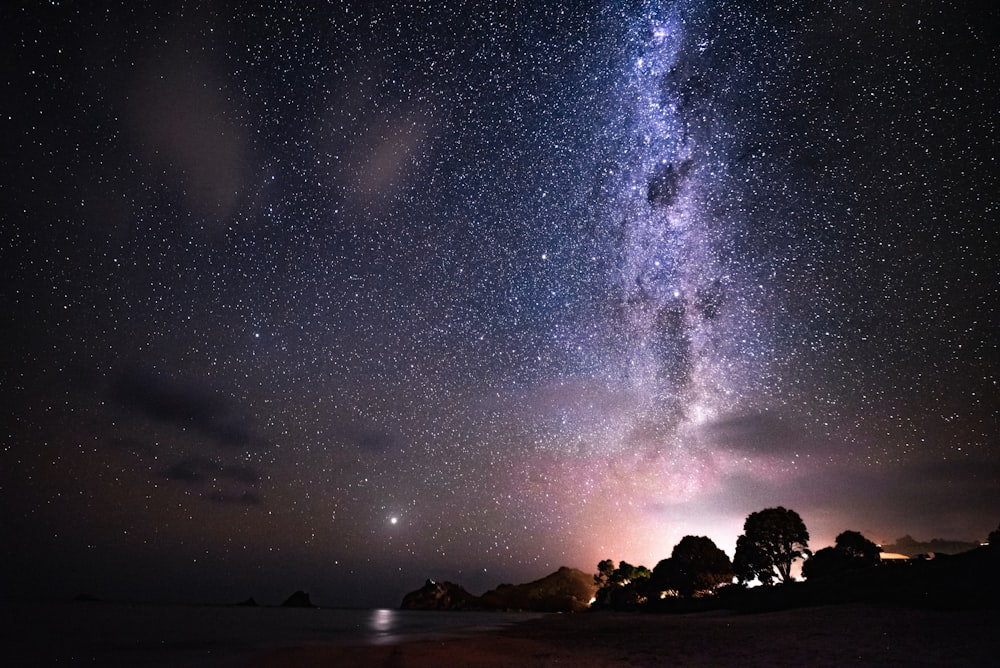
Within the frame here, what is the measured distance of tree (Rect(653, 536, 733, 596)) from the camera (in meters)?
59.5

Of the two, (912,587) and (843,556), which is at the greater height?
(843,556)

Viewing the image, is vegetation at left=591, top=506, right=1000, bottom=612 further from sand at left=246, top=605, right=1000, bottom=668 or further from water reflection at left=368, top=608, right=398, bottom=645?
water reflection at left=368, top=608, right=398, bottom=645

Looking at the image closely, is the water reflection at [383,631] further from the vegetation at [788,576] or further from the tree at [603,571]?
the tree at [603,571]

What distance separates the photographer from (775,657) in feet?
42.8

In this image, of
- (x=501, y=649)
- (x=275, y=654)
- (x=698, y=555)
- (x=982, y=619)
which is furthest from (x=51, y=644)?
(x=698, y=555)

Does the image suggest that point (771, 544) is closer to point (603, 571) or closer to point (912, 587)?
point (912, 587)

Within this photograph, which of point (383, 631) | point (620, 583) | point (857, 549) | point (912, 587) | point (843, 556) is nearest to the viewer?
point (912, 587)

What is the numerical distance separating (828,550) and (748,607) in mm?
20471

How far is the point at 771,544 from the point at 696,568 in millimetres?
12333

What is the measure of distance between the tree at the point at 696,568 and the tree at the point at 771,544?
21.8 feet

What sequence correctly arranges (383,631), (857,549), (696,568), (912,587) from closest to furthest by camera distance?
(912,587) → (857,549) → (383,631) → (696,568)

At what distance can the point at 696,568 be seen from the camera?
199 ft

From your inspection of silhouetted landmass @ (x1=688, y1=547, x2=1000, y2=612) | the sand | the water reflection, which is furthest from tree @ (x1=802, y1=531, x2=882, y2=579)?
the water reflection

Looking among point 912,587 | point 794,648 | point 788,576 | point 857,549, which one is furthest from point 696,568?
point 794,648
